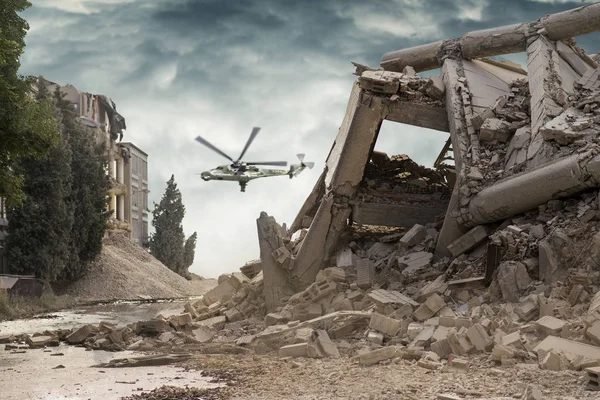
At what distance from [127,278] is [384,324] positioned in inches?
978

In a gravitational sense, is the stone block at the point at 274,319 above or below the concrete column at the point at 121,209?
below

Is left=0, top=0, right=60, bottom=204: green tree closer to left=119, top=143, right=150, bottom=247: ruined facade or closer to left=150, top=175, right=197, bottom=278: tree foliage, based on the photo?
left=150, top=175, right=197, bottom=278: tree foliage

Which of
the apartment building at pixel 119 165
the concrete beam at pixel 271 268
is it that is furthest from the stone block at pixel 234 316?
the apartment building at pixel 119 165

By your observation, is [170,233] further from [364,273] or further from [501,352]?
[501,352]

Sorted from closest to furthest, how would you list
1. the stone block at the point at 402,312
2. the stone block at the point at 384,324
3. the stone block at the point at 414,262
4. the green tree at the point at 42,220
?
the stone block at the point at 384,324 → the stone block at the point at 402,312 → the stone block at the point at 414,262 → the green tree at the point at 42,220

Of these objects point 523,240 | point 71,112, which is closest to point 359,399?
point 523,240

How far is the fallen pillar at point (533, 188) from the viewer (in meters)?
11.6

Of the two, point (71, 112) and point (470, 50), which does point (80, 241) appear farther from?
point (470, 50)

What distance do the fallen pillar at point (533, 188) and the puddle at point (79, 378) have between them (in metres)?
5.70

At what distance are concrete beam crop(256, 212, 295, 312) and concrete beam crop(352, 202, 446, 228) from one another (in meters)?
1.63

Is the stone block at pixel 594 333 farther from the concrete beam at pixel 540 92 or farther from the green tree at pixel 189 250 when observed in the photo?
the green tree at pixel 189 250

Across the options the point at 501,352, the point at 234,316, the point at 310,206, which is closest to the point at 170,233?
the point at 310,206

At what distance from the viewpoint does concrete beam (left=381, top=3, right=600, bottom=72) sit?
16.0 meters

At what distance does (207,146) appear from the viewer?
1208 inches
